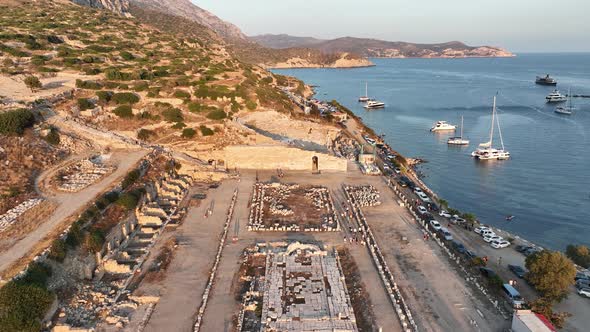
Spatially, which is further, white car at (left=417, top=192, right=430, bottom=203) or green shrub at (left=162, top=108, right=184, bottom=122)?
green shrub at (left=162, top=108, right=184, bottom=122)

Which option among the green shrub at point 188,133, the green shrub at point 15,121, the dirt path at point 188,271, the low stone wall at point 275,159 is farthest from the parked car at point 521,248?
the green shrub at point 15,121

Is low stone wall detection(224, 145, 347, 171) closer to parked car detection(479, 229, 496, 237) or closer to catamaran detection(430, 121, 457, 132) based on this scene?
parked car detection(479, 229, 496, 237)

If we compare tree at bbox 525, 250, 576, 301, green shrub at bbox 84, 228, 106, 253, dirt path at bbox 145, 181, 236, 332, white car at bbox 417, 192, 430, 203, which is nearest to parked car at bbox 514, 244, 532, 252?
tree at bbox 525, 250, 576, 301

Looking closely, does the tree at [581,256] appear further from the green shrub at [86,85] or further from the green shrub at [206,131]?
the green shrub at [86,85]

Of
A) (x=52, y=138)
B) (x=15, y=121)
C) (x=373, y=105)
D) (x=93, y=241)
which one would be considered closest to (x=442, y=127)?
(x=373, y=105)

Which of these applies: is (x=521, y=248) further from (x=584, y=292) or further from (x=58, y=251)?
(x=58, y=251)

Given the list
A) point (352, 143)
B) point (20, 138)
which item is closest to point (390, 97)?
point (352, 143)
